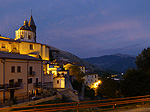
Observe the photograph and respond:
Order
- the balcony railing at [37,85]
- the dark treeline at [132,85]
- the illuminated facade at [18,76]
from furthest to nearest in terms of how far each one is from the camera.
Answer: the balcony railing at [37,85] < the dark treeline at [132,85] < the illuminated facade at [18,76]

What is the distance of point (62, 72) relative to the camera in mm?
41250

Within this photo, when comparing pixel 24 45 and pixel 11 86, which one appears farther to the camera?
pixel 24 45

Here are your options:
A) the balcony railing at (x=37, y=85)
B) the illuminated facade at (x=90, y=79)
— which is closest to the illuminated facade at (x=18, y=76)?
the balcony railing at (x=37, y=85)

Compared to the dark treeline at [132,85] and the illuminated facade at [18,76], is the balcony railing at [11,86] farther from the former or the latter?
the dark treeline at [132,85]

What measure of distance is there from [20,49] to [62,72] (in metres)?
21.5

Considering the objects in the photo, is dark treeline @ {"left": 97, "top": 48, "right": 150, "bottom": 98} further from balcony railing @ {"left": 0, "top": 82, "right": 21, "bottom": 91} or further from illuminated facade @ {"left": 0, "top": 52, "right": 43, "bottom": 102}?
balcony railing @ {"left": 0, "top": 82, "right": 21, "bottom": 91}

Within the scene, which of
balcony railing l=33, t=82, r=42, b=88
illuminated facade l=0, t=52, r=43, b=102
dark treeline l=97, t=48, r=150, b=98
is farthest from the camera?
balcony railing l=33, t=82, r=42, b=88

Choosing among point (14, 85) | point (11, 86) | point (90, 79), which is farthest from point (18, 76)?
point (90, 79)

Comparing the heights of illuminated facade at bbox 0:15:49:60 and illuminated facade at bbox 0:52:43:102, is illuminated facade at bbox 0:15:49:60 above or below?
above

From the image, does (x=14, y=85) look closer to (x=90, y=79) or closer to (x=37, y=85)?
(x=37, y=85)

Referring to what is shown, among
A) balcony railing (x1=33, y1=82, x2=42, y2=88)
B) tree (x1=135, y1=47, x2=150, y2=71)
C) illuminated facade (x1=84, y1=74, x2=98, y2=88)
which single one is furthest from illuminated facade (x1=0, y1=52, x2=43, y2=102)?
tree (x1=135, y1=47, x2=150, y2=71)

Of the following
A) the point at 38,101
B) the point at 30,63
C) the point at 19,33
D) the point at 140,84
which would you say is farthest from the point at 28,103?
the point at 19,33

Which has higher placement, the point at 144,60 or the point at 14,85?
the point at 144,60

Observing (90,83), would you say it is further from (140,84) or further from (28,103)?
(28,103)
